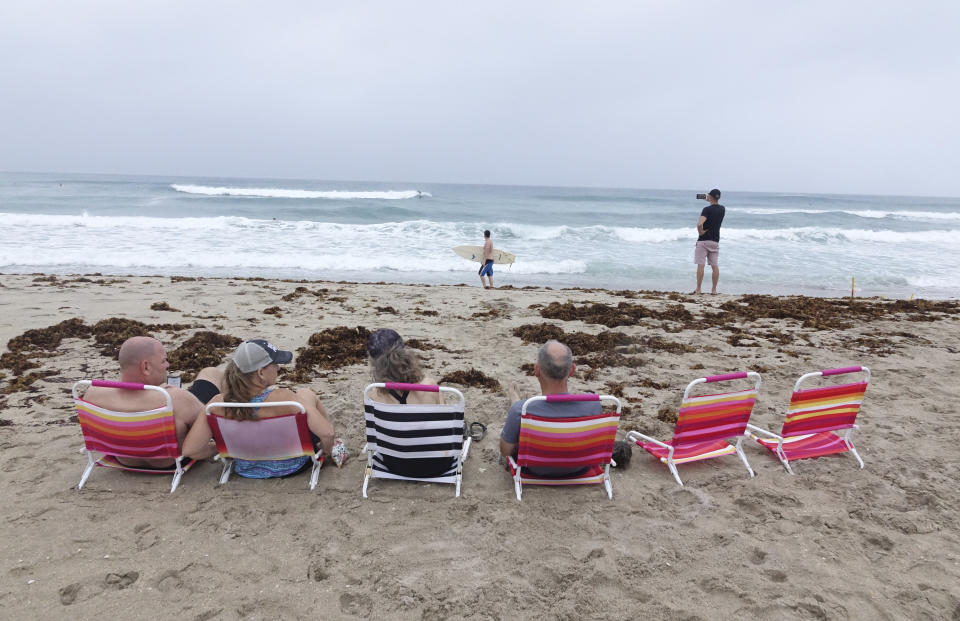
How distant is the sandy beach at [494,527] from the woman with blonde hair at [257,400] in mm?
143

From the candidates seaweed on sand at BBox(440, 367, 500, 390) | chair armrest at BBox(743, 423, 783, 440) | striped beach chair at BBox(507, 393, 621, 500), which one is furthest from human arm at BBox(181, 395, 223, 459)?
chair armrest at BBox(743, 423, 783, 440)

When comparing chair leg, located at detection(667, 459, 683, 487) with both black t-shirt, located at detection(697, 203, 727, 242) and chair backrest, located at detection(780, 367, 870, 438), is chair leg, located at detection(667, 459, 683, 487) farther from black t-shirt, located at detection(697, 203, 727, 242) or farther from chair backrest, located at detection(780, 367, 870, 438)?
black t-shirt, located at detection(697, 203, 727, 242)

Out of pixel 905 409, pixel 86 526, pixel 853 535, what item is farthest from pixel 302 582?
pixel 905 409

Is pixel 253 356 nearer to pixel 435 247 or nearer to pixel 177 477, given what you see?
pixel 177 477

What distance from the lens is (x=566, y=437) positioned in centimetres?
328

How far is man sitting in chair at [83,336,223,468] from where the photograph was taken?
334cm

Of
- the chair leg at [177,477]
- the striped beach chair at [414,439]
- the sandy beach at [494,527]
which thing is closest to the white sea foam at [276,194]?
the sandy beach at [494,527]

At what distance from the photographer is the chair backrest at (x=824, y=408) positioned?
3746 mm

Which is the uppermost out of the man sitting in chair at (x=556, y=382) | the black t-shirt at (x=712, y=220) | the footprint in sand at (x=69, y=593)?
the black t-shirt at (x=712, y=220)

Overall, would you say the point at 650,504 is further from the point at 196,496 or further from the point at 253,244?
the point at 253,244

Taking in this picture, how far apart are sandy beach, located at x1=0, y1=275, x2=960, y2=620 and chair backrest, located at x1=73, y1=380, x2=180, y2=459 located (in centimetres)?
28

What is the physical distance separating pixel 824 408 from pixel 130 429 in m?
4.66

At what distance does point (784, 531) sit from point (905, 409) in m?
2.74

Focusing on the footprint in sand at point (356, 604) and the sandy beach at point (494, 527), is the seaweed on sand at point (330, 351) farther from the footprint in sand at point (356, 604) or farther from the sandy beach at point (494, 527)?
the footprint in sand at point (356, 604)
